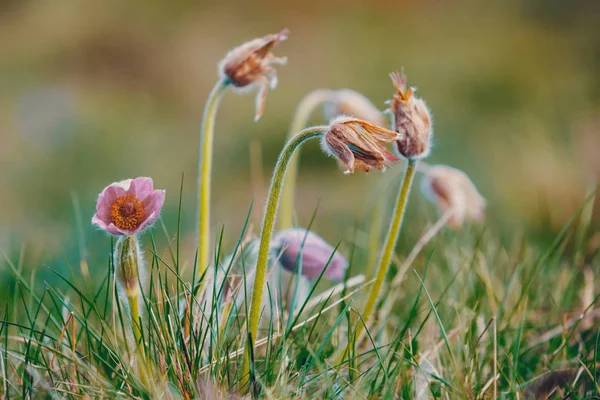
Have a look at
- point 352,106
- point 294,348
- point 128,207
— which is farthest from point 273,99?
point 128,207

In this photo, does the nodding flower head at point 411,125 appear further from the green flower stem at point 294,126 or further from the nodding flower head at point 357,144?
the green flower stem at point 294,126

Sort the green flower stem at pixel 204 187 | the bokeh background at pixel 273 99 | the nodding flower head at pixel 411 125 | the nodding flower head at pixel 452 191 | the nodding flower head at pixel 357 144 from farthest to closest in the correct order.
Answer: the bokeh background at pixel 273 99, the nodding flower head at pixel 452 191, the green flower stem at pixel 204 187, the nodding flower head at pixel 411 125, the nodding flower head at pixel 357 144

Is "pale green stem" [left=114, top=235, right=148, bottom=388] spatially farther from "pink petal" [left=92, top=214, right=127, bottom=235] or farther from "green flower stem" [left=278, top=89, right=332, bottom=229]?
"green flower stem" [left=278, top=89, right=332, bottom=229]

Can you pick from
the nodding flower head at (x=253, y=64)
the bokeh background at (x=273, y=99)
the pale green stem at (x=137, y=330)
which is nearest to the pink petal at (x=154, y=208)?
the pale green stem at (x=137, y=330)

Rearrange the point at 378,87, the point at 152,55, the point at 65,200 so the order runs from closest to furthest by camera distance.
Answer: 1. the point at 65,200
2. the point at 378,87
3. the point at 152,55

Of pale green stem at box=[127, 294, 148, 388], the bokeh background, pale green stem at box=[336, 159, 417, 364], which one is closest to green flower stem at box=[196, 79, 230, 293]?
pale green stem at box=[127, 294, 148, 388]

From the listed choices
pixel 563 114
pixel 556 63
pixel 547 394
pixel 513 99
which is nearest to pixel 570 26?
pixel 556 63

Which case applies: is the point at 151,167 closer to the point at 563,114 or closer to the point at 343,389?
the point at 563,114
